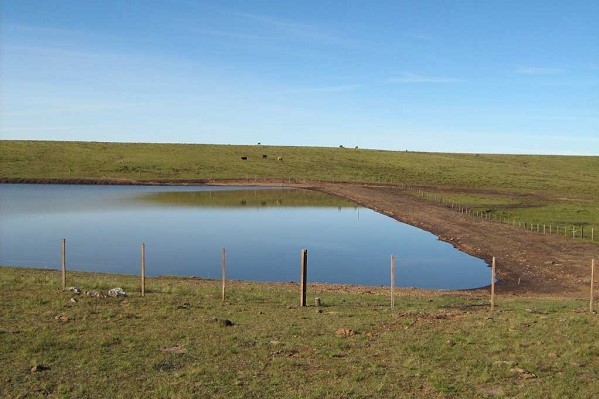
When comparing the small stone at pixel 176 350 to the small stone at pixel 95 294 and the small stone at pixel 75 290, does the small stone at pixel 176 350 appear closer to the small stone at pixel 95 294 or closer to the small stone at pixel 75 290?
the small stone at pixel 95 294

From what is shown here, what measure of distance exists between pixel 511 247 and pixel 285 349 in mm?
30960

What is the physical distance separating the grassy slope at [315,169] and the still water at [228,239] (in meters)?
25.1

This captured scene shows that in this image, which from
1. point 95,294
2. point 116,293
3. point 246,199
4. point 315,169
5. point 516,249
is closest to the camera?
point 95,294

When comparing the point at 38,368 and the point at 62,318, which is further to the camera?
the point at 62,318

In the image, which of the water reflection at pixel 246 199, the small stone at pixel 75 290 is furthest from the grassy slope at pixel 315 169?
the small stone at pixel 75 290

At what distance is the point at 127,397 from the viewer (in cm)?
1153

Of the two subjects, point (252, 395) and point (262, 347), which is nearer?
point (252, 395)

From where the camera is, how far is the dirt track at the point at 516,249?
99.7ft

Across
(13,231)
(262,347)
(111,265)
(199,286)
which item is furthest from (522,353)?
(13,231)

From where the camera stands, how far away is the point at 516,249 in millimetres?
40969

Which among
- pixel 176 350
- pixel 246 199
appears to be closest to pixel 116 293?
pixel 176 350

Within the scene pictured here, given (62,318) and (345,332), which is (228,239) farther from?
(345,332)

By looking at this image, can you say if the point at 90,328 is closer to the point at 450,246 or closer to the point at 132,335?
the point at 132,335

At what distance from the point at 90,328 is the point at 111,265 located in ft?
60.4
